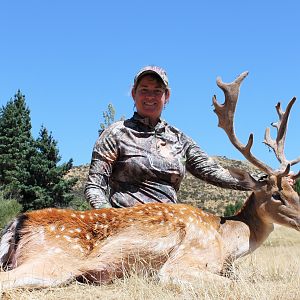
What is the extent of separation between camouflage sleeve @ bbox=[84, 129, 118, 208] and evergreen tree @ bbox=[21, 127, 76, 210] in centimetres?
2610

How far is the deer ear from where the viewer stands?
668 centimetres

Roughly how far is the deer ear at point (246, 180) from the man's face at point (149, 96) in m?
1.14

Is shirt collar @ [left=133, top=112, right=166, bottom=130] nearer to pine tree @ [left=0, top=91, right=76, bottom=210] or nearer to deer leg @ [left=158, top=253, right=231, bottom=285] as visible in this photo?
deer leg @ [left=158, top=253, right=231, bottom=285]

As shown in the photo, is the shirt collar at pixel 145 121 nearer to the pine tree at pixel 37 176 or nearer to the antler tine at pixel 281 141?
the antler tine at pixel 281 141

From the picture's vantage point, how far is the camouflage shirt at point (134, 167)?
253 inches

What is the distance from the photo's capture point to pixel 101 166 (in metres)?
6.43

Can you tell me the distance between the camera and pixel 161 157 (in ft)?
21.4

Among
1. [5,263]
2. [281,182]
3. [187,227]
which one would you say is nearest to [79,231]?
[5,263]

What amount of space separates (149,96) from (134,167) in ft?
A: 3.05

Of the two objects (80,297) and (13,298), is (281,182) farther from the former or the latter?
(13,298)

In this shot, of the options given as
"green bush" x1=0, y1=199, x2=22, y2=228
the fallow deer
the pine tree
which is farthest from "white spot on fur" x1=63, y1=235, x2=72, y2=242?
the pine tree

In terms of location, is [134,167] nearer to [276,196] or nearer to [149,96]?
[149,96]

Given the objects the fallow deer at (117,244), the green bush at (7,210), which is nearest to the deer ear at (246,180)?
the fallow deer at (117,244)

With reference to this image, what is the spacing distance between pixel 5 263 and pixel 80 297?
1.01m
